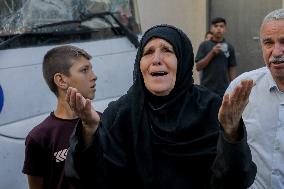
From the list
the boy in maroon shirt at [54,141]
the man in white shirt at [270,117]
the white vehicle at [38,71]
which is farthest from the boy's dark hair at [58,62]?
the man in white shirt at [270,117]

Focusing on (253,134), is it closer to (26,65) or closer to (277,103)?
(277,103)

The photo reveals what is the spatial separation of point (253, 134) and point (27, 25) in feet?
4.73

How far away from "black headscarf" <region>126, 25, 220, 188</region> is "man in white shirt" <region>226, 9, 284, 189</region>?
31 centimetres

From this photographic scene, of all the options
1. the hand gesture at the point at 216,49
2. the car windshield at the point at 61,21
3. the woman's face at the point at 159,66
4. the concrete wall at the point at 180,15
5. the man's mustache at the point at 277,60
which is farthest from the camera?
the concrete wall at the point at 180,15

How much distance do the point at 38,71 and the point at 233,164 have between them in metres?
1.41

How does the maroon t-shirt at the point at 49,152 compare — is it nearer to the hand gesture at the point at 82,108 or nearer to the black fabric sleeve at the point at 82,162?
the black fabric sleeve at the point at 82,162

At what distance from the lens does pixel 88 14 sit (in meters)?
3.26

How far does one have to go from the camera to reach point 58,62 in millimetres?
2535

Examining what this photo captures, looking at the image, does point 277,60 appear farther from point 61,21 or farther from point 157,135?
point 61,21

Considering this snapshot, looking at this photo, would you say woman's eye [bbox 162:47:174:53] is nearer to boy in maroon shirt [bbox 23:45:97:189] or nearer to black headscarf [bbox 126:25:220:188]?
black headscarf [bbox 126:25:220:188]

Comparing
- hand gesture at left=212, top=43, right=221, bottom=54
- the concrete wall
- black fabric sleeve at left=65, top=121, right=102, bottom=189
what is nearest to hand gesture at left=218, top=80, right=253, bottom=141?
black fabric sleeve at left=65, top=121, right=102, bottom=189

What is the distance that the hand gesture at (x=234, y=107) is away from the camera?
1.68m

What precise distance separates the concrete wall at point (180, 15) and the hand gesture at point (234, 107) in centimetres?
577

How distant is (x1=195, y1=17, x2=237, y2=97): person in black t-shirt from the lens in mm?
5852
